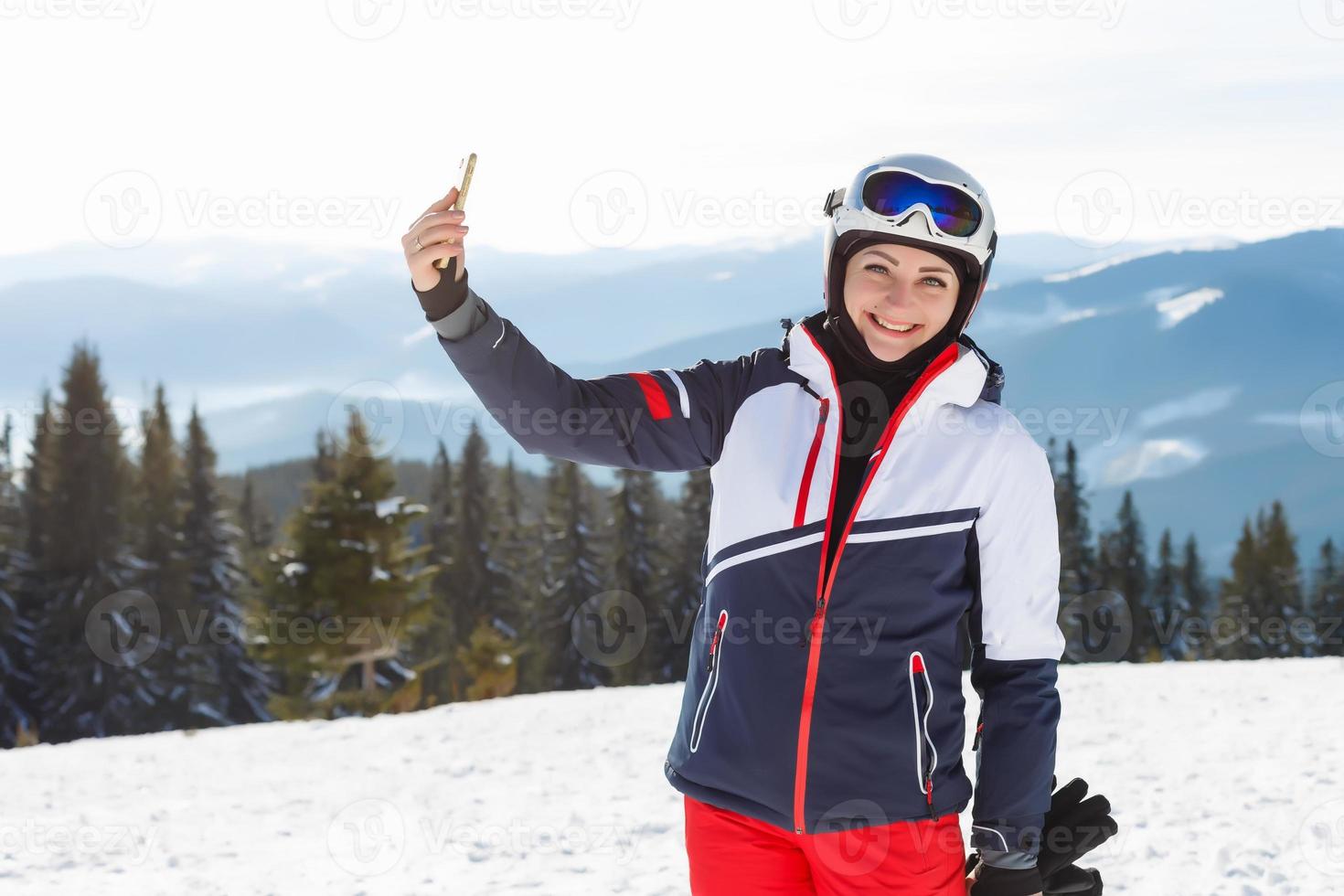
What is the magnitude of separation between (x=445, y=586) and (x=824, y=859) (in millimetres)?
51295

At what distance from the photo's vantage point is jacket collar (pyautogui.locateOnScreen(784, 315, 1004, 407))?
2.47 metres

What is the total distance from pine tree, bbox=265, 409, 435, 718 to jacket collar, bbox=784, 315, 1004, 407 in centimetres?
2424

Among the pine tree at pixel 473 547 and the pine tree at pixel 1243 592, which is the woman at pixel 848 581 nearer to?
the pine tree at pixel 1243 592

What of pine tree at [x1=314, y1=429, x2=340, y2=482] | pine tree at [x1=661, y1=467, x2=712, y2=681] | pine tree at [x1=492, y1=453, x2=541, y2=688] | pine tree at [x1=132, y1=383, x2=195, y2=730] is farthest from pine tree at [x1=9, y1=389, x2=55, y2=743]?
pine tree at [x1=661, y1=467, x2=712, y2=681]

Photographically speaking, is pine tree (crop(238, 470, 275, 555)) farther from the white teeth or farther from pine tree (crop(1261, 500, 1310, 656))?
the white teeth

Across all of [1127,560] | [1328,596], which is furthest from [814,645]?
[1328,596]

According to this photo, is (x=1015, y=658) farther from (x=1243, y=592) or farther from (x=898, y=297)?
(x=1243, y=592)

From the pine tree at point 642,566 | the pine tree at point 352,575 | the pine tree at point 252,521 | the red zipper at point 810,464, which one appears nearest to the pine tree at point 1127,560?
the pine tree at point 642,566

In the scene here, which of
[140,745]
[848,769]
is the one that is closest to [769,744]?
[848,769]

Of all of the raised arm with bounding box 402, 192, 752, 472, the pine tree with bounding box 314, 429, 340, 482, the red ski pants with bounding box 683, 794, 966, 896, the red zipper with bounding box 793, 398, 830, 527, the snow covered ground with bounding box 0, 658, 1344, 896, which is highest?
the pine tree with bounding box 314, 429, 340, 482

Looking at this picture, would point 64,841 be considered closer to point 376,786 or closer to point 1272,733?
point 376,786

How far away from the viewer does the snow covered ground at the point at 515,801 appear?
592 cm

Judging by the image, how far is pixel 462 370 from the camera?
2.41 metres

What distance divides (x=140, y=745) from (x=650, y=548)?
33.8 meters
